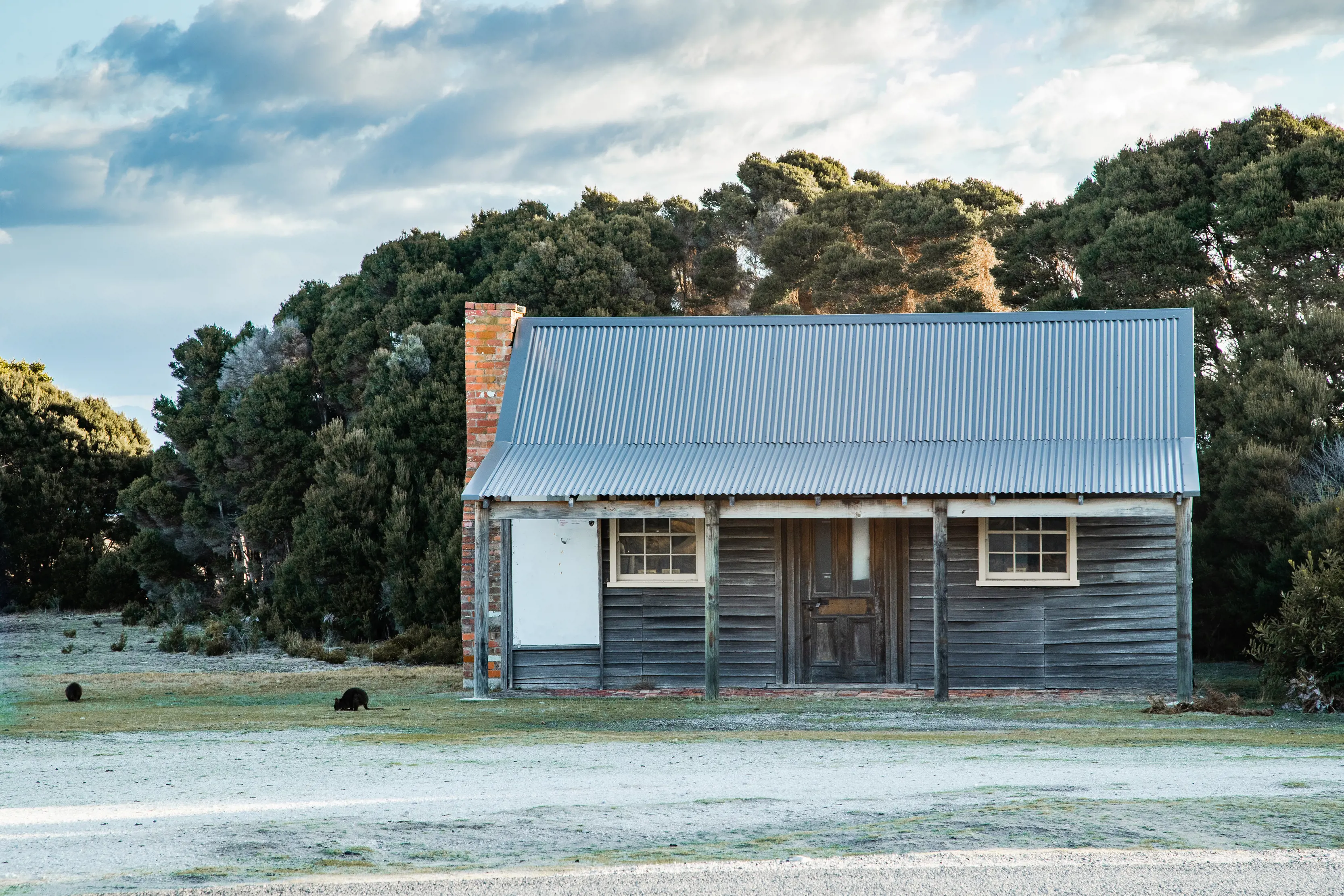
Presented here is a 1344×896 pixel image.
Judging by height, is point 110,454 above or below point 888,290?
below

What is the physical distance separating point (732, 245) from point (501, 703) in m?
27.3

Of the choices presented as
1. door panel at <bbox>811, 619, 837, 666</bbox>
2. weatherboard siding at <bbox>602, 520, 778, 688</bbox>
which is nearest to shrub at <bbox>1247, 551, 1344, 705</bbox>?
door panel at <bbox>811, 619, 837, 666</bbox>

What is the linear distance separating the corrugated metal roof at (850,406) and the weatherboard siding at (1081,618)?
1.10 meters

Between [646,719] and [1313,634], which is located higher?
[1313,634]

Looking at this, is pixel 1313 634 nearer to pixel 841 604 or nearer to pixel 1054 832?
pixel 841 604

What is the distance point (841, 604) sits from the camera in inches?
647

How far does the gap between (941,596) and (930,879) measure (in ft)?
27.5

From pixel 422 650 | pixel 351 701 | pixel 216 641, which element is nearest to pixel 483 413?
pixel 351 701

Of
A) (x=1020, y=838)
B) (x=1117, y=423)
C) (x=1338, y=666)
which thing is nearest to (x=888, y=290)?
(x=1117, y=423)

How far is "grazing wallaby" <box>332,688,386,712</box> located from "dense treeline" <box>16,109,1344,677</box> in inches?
344

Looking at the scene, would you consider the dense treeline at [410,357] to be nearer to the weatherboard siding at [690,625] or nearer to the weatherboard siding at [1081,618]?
the weatherboard siding at [690,625]

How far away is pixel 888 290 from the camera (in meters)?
35.8

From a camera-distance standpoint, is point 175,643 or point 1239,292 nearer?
point 175,643

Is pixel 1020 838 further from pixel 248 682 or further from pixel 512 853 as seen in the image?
pixel 248 682
